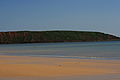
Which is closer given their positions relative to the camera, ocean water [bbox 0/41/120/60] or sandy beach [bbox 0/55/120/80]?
sandy beach [bbox 0/55/120/80]

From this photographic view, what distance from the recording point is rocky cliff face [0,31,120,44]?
409 feet

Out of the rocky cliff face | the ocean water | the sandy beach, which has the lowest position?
the rocky cliff face

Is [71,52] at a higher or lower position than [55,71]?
lower

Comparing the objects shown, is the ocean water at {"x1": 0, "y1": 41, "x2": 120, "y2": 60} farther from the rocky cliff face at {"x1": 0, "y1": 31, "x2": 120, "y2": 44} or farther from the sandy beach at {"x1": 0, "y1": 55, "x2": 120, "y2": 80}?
the rocky cliff face at {"x1": 0, "y1": 31, "x2": 120, "y2": 44}

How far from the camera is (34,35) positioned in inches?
5177

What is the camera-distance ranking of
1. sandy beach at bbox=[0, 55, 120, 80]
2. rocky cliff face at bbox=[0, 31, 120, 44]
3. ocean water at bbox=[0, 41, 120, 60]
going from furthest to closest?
rocky cliff face at bbox=[0, 31, 120, 44] → ocean water at bbox=[0, 41, 120, 60] → sandy beach at bbox=[0, 55, 120, 80]

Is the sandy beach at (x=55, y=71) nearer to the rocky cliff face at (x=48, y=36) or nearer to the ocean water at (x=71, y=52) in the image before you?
the ocean water at (x=71, y=52)

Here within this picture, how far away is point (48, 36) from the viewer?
134375mm

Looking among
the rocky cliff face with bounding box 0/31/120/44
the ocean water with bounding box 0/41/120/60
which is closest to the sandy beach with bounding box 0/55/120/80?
the ocean water with bounding box 0/41/120/60

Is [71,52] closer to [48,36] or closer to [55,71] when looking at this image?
[55,71]

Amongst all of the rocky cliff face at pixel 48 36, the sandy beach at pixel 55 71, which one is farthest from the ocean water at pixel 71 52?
the rocky cliff face at pixel 48 36

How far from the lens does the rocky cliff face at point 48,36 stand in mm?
124625

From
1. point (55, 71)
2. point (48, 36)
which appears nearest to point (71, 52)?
point (55, 71)

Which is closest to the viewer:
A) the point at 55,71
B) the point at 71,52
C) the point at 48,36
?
the point at 55,71
